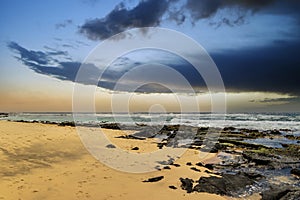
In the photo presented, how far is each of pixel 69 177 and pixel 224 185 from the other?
6535 millimetres

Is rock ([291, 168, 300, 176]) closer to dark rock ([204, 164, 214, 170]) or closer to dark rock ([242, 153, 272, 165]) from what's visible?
dark rock ([242, 153, 272, 165])

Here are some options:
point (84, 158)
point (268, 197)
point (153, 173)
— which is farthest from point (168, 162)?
point (268, 197)

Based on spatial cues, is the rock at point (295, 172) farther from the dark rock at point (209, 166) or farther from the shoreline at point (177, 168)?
the dark rock at point (209, 166)

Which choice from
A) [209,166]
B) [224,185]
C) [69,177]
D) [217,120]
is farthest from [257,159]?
[217,120]

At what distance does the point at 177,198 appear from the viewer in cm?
923

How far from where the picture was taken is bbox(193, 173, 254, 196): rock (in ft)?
33.0

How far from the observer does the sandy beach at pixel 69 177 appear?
929cm

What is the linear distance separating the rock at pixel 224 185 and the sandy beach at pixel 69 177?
0.50 m

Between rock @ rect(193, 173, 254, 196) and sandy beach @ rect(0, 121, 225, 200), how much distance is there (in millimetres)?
497

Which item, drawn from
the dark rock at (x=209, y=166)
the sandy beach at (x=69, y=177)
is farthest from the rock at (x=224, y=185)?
the dark rock at (x=209, y=166)

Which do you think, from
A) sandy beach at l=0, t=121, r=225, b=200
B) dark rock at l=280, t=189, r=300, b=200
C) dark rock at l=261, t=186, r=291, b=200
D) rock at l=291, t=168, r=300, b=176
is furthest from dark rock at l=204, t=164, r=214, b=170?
A: dark rock at l=280, t=189, r=300, b=200

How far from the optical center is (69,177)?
11.1 m

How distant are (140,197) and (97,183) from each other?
86.0 inches

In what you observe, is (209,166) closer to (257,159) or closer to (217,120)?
(257,159)
